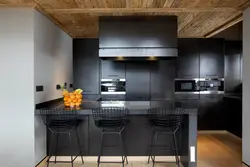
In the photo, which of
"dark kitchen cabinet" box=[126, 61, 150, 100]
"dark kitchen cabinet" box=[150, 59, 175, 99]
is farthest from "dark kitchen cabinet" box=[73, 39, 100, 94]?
"dark kitchen cabinet" box=[150, 59, 175, 99]

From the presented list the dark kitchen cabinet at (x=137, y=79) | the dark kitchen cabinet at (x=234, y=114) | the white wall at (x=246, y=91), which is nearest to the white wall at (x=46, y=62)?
the dark kitchen cabinet at (x=137, y=79)

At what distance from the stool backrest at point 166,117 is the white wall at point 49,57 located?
1751 millimetres

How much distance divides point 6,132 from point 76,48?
317 cm

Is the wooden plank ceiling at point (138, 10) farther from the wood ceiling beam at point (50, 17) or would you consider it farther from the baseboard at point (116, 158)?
the baseboard at point (116, 158)

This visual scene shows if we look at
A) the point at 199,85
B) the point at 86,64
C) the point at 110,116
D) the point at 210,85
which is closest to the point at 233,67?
the point at 210,85

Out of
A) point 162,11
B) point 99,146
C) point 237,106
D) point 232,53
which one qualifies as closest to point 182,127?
point 99,146

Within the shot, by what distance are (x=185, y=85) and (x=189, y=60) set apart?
66 centimetres

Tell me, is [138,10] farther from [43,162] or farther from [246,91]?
[43,162]

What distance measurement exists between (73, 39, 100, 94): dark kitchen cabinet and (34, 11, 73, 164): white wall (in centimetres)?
69

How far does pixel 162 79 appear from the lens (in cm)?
586

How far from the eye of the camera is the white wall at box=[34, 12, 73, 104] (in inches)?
142

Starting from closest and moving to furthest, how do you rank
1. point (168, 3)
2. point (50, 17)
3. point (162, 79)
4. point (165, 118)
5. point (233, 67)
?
point (165, 118)
point (168, 3)
point (50, 17)
point (162, 79)
point (233, 67)

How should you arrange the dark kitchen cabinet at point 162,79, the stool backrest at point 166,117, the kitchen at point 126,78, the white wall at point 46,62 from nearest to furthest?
the stool backrest at point 166,117 < the kitchen at point 126,78 < the white wall at point 46,62 < the dark kitchen cabinet at point 162,79

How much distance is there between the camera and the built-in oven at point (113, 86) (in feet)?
19.3
